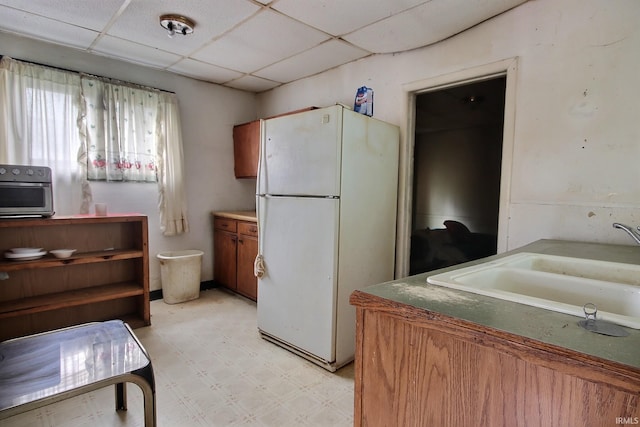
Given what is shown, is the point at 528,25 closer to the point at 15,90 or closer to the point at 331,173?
the point at 331,173

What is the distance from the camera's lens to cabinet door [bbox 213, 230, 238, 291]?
11.6ft

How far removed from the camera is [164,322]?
2854 mm

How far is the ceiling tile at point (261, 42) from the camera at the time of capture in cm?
231

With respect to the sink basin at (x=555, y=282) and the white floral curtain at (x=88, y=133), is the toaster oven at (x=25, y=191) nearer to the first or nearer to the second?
the white floral curtain at (x=88, y=133)

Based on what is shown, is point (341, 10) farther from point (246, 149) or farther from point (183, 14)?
point (246, 149)

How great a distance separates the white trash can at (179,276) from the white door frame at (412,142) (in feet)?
6.98

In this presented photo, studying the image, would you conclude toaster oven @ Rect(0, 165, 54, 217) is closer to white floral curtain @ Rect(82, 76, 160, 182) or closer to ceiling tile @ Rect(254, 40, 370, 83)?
white floral curtain @ Rect(82, 76, 160, 182)

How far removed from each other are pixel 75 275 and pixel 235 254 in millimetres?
1389

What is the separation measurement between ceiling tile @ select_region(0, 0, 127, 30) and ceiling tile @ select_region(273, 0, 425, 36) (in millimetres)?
1103

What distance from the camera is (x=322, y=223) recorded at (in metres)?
2.12

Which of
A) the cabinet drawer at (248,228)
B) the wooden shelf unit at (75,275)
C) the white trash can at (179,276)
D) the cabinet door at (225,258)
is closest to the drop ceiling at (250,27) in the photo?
the wooden shelf unit at (75,275)

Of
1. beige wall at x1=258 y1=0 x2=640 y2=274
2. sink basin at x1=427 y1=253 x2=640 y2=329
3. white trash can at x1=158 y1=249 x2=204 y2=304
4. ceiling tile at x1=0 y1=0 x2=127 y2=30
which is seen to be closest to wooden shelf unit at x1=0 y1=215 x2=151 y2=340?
white trash can at x1=158 y1=249 x2=204 y2=304

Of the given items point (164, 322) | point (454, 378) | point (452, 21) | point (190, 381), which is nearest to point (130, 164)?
point (164, 322)

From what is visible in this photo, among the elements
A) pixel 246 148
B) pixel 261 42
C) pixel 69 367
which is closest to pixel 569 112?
pixel 261 42
